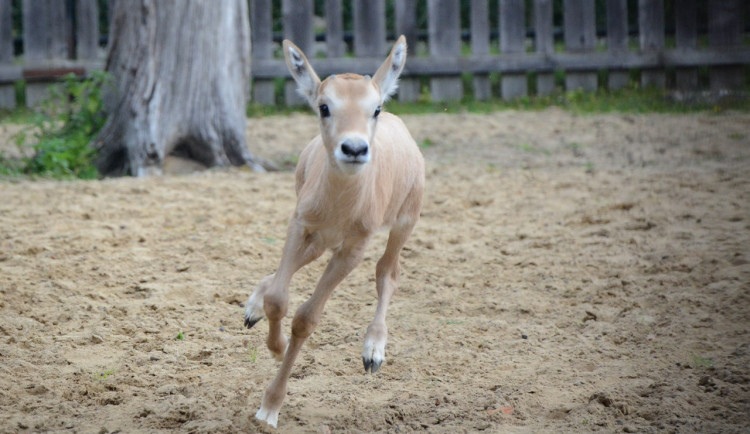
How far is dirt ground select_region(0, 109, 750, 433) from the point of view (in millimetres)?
4102

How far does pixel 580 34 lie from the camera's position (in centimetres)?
1263

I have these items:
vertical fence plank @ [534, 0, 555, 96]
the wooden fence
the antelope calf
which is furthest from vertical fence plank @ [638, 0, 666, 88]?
the antelope calf

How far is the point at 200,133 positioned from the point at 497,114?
4823 millimetres

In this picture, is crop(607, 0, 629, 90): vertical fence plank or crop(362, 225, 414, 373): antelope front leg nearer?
crop(362, 225, 414, 373): antelope front leg

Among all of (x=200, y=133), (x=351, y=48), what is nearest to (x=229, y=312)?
(x=200, y=133)

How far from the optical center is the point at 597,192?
313 inches

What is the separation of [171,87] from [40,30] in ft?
15.1

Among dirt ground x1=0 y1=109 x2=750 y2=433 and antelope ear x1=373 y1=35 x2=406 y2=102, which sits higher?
antelope ear x1=373 y1=35 x2=406 y2=102

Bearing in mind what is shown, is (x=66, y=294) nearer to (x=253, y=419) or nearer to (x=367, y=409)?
(x=253, y=419)

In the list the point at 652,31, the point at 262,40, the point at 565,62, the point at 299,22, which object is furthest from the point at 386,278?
the point at 652,31

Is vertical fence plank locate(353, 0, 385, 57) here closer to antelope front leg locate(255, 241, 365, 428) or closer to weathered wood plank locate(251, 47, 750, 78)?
weathered wood plank locate(251, 47, 750, 78)

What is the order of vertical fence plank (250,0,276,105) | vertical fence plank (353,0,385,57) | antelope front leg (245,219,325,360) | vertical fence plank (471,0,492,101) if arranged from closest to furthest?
antelope front leg (245,219,325,360) < vertical fence plank (250,0,276,105) < vertical fence plank (353,0,385,57) < vertical fence plank (471,0,492,101)

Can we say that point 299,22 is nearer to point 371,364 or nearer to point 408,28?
point 408,28

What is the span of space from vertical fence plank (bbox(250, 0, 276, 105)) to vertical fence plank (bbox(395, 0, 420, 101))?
1920mm
